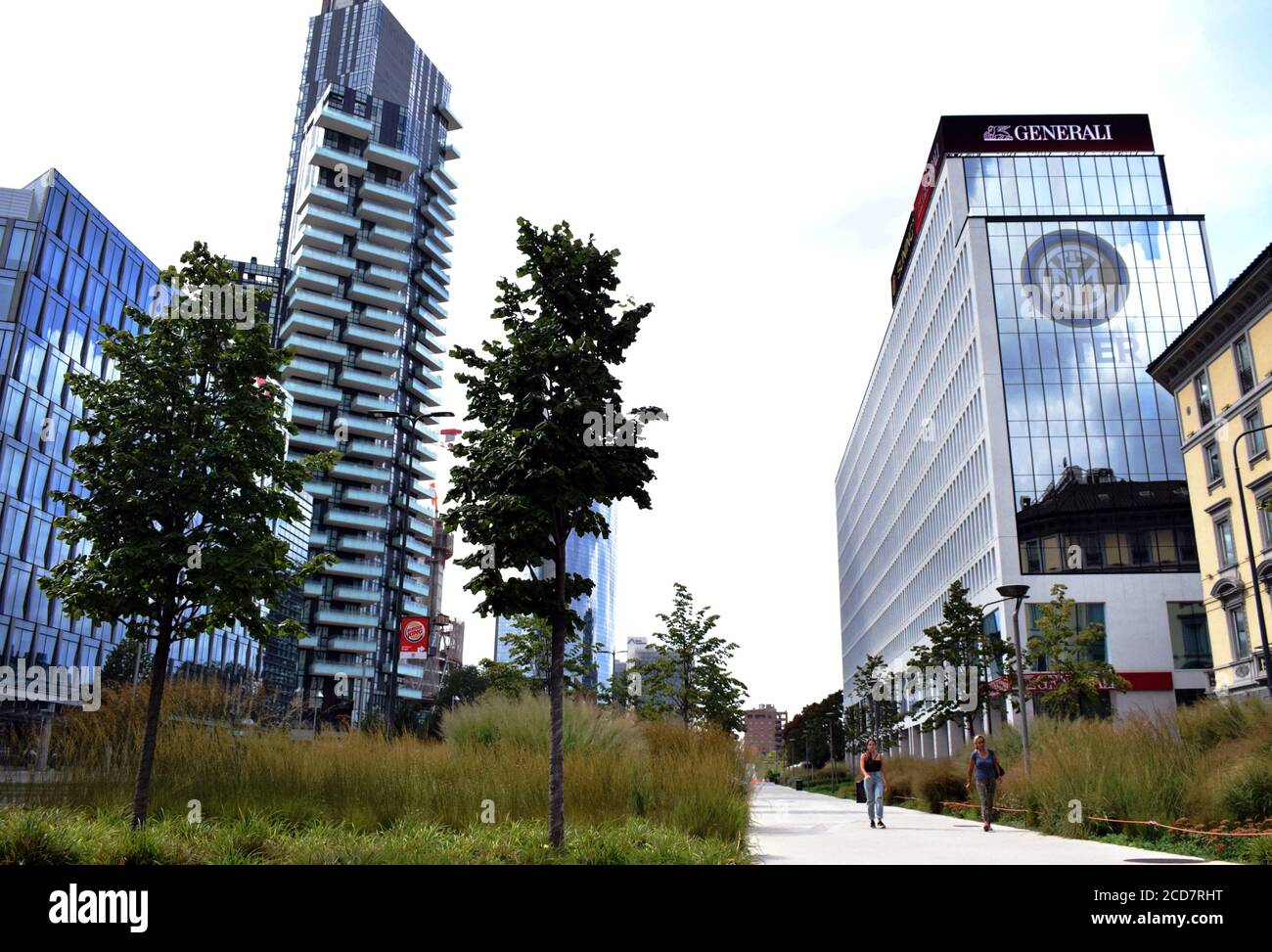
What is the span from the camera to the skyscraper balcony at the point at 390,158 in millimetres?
106125

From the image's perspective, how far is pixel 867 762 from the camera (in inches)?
742

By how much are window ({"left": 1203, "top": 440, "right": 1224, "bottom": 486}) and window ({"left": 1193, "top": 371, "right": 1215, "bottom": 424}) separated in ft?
4.07

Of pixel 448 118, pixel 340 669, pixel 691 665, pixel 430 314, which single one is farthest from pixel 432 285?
pixel 691 665

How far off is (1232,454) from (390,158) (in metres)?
94.6

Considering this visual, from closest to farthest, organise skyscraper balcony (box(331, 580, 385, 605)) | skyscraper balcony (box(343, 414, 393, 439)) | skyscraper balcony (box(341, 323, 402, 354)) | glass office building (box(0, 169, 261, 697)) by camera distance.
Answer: glass office building (box(0, 169, 261, 697)) < skyscraper balcony (box(331, 580, 385, 605)) < skyscraper balcony (box(343, 414, 393, 439)) < skyscraper balcony (box(341, 323, 402, 354))

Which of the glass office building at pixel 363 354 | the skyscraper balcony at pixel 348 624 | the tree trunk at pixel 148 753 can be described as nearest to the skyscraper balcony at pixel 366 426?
the glass office building at pixel 363 354

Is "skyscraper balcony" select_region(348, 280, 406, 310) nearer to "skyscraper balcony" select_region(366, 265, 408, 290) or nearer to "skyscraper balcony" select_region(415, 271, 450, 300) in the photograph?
"skyscraper balcony" select_region(366, 265, 408, 290)

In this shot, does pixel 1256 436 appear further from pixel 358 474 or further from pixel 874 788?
pixel 358 474

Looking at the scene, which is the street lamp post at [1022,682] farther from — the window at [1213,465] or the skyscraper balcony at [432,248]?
the skyscraper balcony at [432,248]

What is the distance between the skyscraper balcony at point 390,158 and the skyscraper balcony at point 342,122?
1.63 meters

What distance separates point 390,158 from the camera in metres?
107

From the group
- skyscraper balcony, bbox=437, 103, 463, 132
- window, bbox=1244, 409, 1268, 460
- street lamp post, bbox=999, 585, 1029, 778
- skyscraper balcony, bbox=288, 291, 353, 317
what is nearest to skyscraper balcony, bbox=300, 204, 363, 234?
skyscraper balcony, bbox=288, 291, 353, 317

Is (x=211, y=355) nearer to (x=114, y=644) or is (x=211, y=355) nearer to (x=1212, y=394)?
(x=1212, y=394)

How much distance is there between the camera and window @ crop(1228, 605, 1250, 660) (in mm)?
37406
